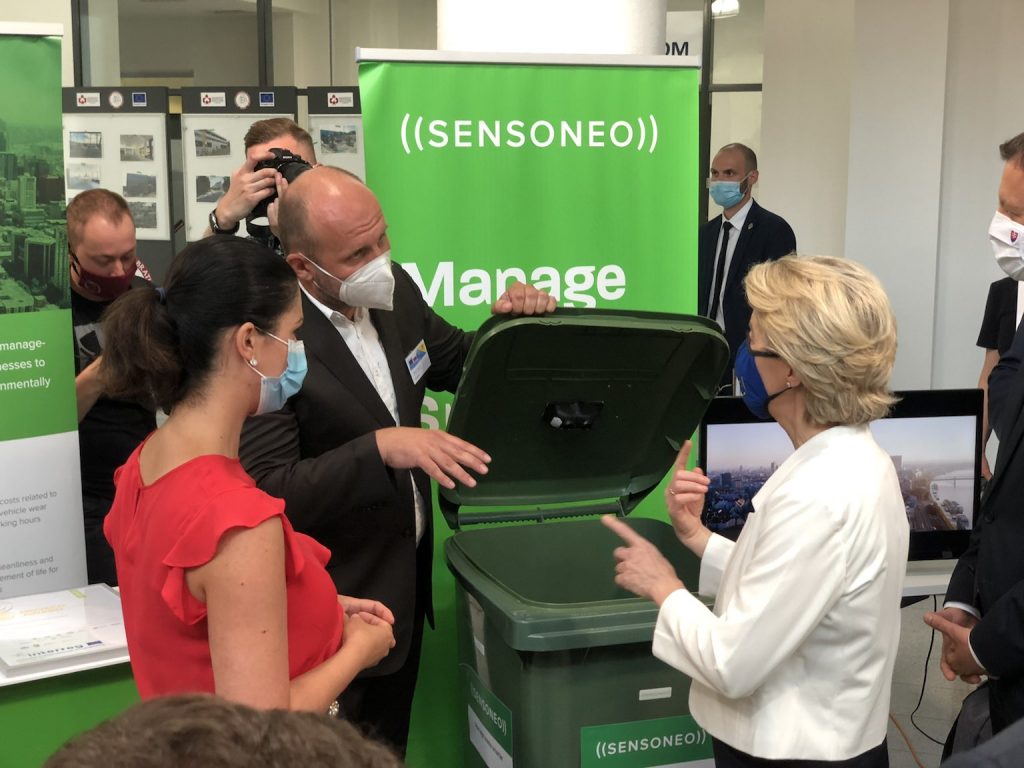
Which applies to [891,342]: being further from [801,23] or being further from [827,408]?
[801,23]

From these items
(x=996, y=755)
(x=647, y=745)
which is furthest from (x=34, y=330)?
(x=996, y=755)

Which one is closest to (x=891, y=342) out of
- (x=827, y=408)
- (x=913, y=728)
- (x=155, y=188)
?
(x=827, y=408)

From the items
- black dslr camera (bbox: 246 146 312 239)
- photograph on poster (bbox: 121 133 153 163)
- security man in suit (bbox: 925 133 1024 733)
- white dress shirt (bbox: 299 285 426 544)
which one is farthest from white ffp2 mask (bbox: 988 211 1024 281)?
photograph on poster (bbox: 121 133 153 163)

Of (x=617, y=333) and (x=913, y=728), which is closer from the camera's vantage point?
(x=617, y=333)

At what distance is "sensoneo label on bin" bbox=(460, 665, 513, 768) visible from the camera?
2295mm

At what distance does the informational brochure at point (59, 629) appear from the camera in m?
2.12

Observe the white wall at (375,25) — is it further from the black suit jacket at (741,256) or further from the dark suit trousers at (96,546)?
the dark suit trousers at (96,546)

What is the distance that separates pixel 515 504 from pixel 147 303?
1207 millimetres

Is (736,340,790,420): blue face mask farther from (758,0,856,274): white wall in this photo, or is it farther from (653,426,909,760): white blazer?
(758,0,856,274): white wall

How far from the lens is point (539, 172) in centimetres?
298

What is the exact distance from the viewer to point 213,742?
1.99 ft

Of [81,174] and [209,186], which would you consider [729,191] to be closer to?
[209,186]

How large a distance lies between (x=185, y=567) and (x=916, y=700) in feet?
11.0

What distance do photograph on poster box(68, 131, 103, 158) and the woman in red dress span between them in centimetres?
613
